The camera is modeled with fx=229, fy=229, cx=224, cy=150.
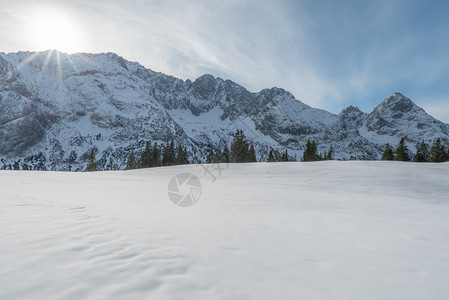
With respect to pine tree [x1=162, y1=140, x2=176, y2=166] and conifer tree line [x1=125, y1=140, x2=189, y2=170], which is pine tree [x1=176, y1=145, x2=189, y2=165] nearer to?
conifer tree line [x1=125, y1=140, x2=189, y2=170]

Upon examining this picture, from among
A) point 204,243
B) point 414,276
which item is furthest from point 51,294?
point 414,276

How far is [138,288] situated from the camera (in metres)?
2.31

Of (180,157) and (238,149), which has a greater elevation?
(238,149)

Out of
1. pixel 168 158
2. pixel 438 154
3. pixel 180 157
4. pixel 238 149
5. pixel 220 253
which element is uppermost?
pixel 238 149

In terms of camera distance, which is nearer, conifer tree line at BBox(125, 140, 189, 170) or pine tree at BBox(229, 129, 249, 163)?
pine tree at BBox(229, 129, 249, 163)

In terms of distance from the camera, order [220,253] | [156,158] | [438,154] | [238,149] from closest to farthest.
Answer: [220,253], [438,154], [238,149], [156,158]

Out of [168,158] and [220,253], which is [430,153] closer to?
[168,158]

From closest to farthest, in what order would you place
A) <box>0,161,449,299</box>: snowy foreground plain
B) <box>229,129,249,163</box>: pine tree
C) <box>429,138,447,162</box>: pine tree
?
<box>0,161,449,299</box>: snowy foreground plain < <box>429,138,447,162</box>: pine tree < <box>229,129,249,163</box>: pine tree

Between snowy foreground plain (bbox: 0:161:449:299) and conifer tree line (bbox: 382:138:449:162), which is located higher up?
conifer tree line (bbox: 382:138:449:162)

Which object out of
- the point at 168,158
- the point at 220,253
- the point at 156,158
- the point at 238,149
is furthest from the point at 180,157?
the point at 220,253

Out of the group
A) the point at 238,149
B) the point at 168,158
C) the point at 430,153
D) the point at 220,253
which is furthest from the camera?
the point at 168,158

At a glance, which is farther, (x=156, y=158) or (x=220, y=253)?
(x=156, y=158)

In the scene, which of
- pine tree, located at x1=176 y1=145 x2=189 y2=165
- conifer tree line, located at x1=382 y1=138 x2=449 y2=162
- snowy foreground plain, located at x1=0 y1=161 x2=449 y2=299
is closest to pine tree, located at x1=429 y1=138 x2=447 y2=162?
conifer tree line, located at x1=382 y1=138 x2=449 y2=162

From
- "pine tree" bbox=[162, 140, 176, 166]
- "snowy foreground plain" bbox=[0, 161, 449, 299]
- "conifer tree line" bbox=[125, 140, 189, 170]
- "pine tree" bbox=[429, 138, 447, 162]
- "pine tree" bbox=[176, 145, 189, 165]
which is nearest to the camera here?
"snowy foreground plain" bbox=[0, 161, 449, 299]
